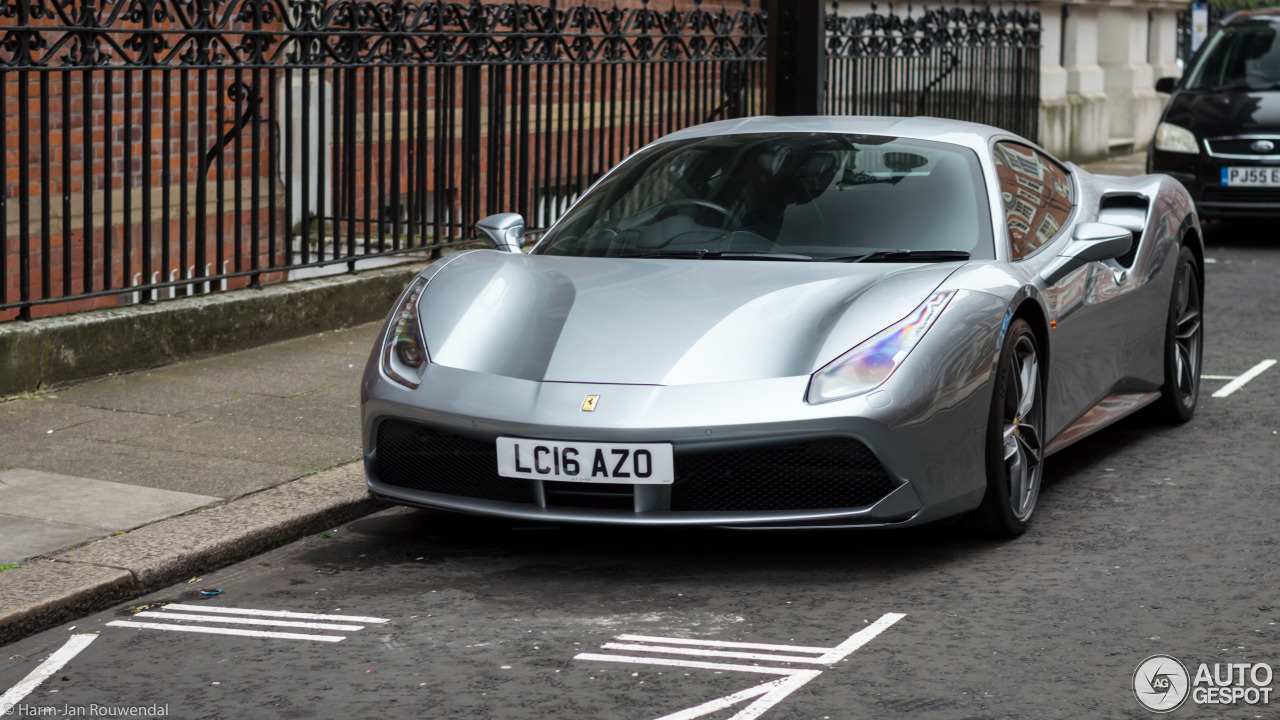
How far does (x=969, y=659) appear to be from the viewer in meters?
4.21

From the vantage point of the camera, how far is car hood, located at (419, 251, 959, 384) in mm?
4914

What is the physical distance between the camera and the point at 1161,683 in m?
4.02

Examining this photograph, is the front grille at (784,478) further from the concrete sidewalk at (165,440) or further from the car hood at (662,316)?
the concrete sidewalk at (165,440)

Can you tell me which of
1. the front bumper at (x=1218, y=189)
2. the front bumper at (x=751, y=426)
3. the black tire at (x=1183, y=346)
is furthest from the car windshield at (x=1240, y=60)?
the front bumper at (x=751, y=426)

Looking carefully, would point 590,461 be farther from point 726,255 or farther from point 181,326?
point 181,326

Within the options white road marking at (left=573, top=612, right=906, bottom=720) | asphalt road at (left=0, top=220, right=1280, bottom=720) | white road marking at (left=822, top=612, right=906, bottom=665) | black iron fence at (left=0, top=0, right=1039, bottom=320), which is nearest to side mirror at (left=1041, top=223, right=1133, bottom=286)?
asphalt road at (left=0, top=220, right=1280, bottom=720)

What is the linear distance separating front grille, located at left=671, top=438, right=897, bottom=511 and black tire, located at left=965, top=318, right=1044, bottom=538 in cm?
53

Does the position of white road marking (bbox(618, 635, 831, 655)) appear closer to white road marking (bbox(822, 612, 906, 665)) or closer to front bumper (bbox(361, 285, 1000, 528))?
white road marking (bbox(822, 612, 906, 665))

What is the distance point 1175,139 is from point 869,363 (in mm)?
10169

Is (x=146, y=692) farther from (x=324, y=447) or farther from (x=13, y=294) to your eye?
(x=13, y=294)

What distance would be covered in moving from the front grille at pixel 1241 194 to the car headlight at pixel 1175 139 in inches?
13.7

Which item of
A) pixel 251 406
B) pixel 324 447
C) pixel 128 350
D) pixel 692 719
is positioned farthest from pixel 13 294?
pixel 692 719

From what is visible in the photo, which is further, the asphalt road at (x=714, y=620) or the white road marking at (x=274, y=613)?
the white road marking at (x=274, y=613)

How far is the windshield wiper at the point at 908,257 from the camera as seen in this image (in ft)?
18.3
